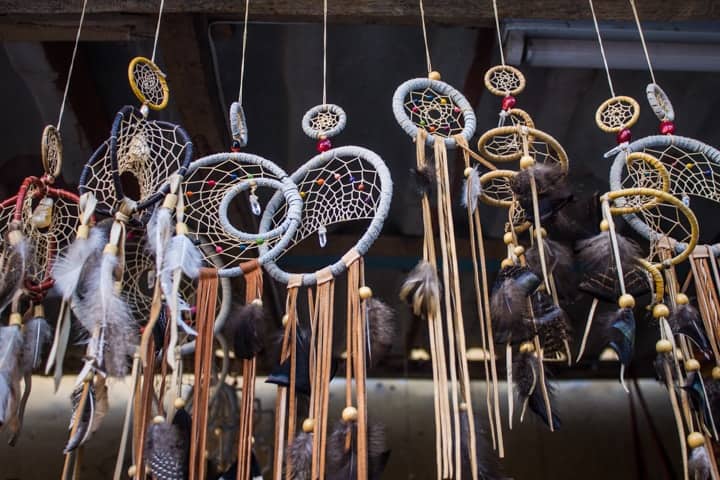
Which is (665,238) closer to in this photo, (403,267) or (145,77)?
(145,77)

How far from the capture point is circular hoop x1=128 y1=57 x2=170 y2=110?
1.31 m

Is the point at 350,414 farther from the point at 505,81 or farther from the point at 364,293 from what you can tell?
the point at 505,81

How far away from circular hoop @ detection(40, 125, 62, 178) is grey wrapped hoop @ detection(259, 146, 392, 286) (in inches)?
15.5

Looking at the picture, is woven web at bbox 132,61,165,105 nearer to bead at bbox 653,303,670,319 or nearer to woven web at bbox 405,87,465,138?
woven web at bbox 405,87,465,138

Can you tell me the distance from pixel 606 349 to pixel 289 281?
246cm

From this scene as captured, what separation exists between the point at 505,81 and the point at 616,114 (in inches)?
9.4

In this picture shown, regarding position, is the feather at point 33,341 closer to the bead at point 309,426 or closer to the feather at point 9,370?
the feather at point 9,370

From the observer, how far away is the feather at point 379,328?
122cm

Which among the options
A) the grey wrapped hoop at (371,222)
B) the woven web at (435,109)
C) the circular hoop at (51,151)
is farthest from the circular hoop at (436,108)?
the circular hoop at (51,151)

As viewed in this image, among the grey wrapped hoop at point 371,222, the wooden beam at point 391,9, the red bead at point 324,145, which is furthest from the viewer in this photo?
the wooden beam at point 391,9

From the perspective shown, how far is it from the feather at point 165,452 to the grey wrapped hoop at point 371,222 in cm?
33

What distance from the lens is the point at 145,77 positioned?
1.34 m

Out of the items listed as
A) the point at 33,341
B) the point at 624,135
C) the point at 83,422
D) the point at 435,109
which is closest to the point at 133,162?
the point at 33,341

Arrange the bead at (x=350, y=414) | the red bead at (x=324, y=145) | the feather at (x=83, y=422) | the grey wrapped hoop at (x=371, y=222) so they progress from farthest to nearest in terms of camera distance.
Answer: the red bead at (x=324, y=145) < the grey wrapped hoop at (x=371, y=222) < the bead at (x=350, y=414) < the feather at (x=83, y=422)
